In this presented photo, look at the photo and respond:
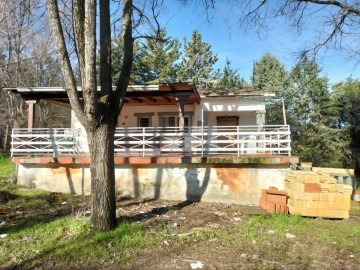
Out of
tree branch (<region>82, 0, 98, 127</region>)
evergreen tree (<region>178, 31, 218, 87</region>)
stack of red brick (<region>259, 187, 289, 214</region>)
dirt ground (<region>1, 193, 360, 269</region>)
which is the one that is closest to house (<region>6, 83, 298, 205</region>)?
dirt ground (<region>1, 193, 360, 269</region>)

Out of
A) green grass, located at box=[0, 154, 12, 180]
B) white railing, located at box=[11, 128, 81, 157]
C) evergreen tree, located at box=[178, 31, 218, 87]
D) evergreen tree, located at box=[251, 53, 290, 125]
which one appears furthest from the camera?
evergreen tree, located at box=[178, 31, 218, 87]

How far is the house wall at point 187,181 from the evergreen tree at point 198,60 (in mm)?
26931

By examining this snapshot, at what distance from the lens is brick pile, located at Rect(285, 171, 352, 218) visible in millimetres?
8578

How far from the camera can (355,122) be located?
2556 cm

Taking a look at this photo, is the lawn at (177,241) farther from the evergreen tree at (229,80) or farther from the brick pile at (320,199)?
the evergreen tree at (229,80)

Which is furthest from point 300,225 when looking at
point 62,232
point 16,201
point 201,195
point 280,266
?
point 16,201

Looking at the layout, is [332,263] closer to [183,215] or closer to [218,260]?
[218,260]

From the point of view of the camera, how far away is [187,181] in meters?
11.1

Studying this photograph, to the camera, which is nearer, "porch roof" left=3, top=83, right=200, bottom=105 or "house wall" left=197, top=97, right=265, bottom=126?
"porch roof" left=3, top=83, right=200, bottom=105

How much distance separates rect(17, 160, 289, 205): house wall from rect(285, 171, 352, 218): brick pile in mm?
1879

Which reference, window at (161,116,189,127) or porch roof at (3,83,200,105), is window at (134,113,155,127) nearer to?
window at (161,116,189,127)

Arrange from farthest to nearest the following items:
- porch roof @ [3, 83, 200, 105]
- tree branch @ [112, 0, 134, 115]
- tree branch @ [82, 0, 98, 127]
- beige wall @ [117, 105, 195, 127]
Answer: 1. beige wall @ [117, 105, 195, 127]
2. porch roof @ [3, 83, 200, 105]
3. tree branch @ [112, 0, 134, 115]
4. tree branch @ [82, 0, 98, 127]

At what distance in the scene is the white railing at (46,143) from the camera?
12.0m

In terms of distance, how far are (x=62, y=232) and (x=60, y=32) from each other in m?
3.98
